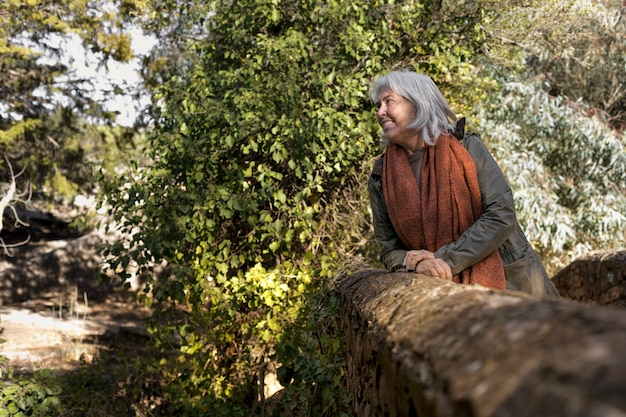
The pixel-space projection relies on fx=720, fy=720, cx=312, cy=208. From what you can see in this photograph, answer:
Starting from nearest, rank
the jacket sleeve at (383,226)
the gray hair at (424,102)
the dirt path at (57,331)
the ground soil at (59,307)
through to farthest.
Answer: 1. the gray hair at (424,102)
2. the jacket sleeve at (383,226)
3. the dirt path at (57,331)
4. the ground soil at (59,307)

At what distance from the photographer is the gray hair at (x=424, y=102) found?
323 centimetres

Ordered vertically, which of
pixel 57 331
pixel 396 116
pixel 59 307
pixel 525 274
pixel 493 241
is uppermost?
pixel 396 116

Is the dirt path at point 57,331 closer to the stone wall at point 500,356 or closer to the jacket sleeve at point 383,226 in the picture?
the jacket sleeve at point 383,226

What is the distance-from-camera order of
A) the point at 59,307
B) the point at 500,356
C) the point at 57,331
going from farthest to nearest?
the point at 59,307 → the point at 57,331 → the point at 500,356

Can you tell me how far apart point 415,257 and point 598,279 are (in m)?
5.83

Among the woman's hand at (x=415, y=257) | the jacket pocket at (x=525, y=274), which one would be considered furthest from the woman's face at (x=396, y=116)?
the jacket pocket at (x=525, y=274)

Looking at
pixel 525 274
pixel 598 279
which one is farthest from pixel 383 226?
pixel 598 279

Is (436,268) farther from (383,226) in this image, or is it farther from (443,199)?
(383,226)

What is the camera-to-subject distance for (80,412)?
6.70m

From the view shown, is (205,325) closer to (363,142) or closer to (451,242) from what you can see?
(363,142)

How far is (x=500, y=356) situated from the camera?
102 centimetres

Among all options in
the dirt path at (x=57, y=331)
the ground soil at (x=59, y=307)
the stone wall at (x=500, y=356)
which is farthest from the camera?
the ground soil at (x=59, y=307)

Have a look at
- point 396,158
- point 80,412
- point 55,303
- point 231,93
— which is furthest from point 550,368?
point 55,303

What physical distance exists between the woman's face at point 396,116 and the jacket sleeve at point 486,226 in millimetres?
354
